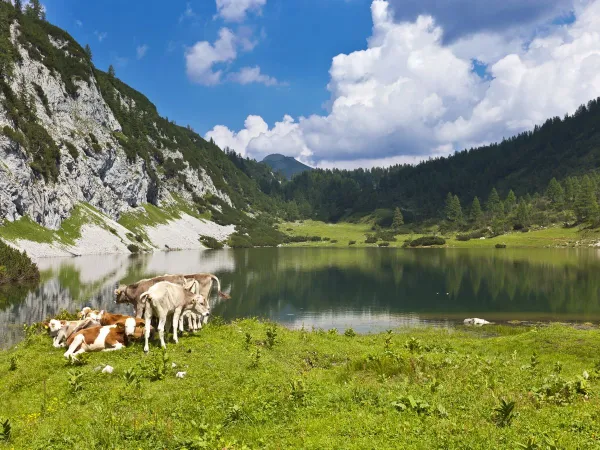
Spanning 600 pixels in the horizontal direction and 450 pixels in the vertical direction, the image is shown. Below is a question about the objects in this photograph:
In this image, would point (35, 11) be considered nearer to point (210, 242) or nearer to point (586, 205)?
point (210, 242)

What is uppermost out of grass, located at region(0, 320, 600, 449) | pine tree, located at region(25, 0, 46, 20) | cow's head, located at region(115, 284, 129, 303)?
pine tree, located at region(25, 0, 46, 20)

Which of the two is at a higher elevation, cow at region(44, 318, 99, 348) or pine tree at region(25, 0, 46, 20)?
pine tree at region(25, 0, 46, 20)

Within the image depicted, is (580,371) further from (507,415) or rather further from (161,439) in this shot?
(161,439)

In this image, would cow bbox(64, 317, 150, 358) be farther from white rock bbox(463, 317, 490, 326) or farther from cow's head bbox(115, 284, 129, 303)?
white rock bbox(463, 317, 490, 326)

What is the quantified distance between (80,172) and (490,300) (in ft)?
466

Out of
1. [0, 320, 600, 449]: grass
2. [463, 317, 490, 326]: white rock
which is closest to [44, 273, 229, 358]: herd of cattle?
[0, 320, 600, 449]: grass

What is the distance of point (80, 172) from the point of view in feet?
472

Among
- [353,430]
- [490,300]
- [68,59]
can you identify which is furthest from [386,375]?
[68,59]

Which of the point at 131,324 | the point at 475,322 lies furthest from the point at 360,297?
the point at 131,324

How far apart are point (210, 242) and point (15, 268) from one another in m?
126

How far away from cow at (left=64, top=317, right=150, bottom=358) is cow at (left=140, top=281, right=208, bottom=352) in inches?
35.6

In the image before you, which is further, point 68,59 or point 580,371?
point 68,59

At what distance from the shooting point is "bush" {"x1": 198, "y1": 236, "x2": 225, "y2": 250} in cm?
18221

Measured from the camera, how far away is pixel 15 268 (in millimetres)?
58719
